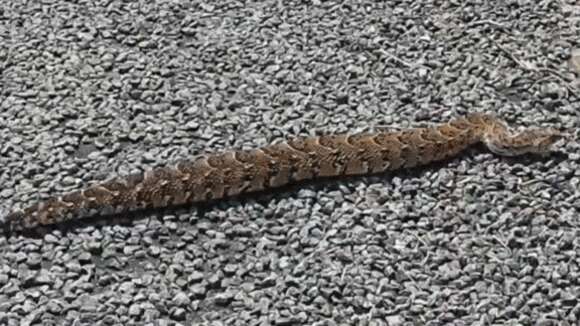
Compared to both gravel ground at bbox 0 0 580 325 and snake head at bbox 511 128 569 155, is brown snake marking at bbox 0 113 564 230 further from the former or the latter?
gravel ground at bbox 0 0 580 325

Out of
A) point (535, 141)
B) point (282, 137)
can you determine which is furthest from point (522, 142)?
point (282, 137)

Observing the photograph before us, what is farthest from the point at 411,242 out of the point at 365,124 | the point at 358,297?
the point at 365,124

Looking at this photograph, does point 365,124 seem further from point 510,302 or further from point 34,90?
point 34,90

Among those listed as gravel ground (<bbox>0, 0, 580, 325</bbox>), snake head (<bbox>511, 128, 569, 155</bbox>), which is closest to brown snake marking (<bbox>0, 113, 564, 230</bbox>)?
snake head (<bbox>511, 128, 569, 155</bbox>)

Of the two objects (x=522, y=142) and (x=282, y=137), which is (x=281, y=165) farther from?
(x=522, y=142)

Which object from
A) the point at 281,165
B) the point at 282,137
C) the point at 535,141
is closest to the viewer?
the point at 281,165

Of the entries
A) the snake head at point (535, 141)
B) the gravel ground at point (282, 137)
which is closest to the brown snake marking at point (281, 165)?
the snake head at point (535, 141)
